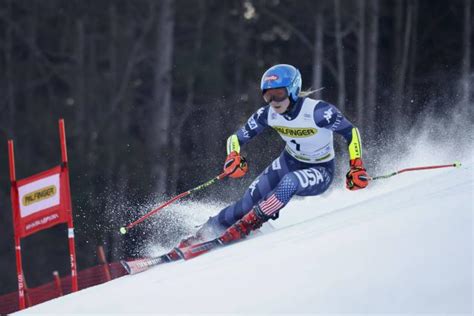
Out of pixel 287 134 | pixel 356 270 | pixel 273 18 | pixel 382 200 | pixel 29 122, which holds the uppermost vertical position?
pixel 273 18

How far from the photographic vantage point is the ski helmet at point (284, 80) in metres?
6.68

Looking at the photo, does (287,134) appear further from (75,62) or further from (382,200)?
(75,62)

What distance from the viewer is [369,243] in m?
5.23

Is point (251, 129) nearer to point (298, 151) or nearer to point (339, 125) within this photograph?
point (298, 151)

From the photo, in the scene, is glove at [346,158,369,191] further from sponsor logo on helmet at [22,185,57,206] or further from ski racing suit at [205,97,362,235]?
sponsor logo on helmet at [22,185,57,206]

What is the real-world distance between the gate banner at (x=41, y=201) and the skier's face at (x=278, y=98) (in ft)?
5.76

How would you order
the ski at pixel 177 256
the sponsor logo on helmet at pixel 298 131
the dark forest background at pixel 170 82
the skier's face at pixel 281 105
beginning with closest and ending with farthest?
1. the ski at pixel 177 256
2. the skier's face at pixel 281 105
3. the sponsor logo on helmet at pixel 298 131
4. the dark forest background at pixel 170 82

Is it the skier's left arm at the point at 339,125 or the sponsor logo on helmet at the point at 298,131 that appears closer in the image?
the skier's left arm at the point at 339,125

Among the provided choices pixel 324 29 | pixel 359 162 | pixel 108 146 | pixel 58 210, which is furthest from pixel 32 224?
pixel 324 29

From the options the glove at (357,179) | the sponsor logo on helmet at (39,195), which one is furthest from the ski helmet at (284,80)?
the sponsor logo on helmet at (39,195)

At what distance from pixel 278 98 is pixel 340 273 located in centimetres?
198

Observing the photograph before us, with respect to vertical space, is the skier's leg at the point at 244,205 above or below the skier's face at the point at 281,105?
below

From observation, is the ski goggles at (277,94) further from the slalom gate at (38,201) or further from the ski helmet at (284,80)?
the slalom gate at (38,201)

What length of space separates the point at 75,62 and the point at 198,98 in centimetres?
318
